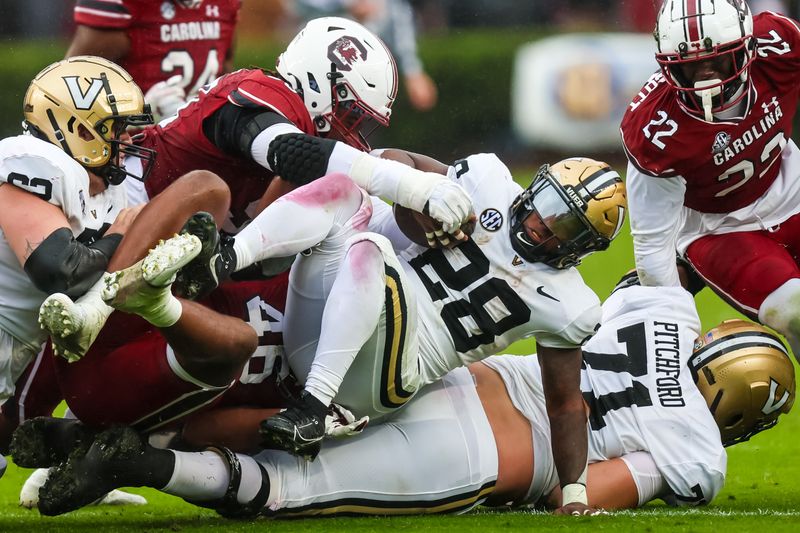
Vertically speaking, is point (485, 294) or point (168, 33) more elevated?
point (168, 33)

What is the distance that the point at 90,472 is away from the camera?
12.1 feet

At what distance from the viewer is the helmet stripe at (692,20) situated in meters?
4.71

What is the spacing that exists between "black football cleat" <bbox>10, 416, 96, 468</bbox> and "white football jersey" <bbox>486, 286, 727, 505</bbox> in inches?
55.7

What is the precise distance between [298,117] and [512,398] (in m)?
1.17

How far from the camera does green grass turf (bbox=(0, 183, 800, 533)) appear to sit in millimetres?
3842

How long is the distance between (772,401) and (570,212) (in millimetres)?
1042

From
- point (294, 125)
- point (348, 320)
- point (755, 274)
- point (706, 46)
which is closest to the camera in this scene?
point (348, 320)

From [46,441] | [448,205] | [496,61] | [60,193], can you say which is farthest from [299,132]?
[496,61]

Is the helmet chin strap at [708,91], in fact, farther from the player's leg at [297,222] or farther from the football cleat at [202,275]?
the football cleat at [202,275]

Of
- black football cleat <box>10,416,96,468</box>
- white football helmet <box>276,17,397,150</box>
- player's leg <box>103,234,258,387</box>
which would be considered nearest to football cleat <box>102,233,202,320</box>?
player's leg <box>103,234,258,387</box>

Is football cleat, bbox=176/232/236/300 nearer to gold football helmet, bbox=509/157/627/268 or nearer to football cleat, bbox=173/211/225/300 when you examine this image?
football cleat, bbox=173/211/225/300

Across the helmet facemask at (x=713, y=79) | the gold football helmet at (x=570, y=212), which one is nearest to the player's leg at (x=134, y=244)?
the gold football helmet at (x=570, y=212)

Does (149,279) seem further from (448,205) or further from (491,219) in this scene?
(491,219)

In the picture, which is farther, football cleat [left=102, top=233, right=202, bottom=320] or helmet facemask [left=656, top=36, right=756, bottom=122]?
helmet facemask [left=656, top=36, right=756, bottom=122]
